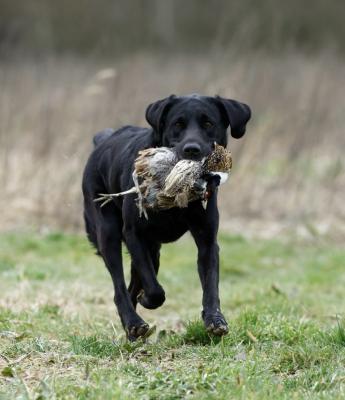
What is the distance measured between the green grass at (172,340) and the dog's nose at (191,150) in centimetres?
100

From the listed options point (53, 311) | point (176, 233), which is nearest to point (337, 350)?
point (176, 233)

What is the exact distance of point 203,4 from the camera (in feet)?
111

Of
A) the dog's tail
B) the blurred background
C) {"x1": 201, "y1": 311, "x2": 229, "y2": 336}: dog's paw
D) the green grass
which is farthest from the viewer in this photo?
the blurred background

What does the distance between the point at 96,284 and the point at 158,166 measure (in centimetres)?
386

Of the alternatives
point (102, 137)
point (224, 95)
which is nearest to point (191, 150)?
point (102, 137)

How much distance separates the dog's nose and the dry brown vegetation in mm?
6312

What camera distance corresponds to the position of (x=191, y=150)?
16.5 ft

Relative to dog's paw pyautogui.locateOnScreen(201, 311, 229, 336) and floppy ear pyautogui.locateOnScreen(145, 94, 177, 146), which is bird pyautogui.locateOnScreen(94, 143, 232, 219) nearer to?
floppy ear pyautogui.locateOnScreen(145, 94, 177, 146)

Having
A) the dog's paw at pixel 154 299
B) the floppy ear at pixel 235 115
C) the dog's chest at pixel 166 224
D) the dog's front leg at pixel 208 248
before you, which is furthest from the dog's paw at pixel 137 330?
the floppy ear at pixel 235 115

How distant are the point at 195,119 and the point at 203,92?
644 cm

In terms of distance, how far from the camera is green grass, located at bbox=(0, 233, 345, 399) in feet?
13.1

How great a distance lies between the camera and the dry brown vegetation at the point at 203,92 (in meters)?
11.7

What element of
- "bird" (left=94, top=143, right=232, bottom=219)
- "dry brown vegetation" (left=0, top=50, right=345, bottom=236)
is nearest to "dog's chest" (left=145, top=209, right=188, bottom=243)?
"bird" (left=94, top=143, right=232, bottom=219)

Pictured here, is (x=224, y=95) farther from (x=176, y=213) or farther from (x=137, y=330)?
(x=137, y=330)
